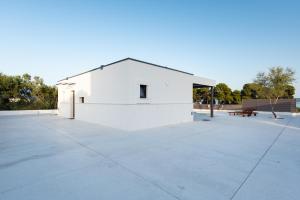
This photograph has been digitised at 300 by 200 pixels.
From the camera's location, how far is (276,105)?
70.8 ft

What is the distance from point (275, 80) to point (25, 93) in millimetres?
30395

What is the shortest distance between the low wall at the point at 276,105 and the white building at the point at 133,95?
49.3 feet

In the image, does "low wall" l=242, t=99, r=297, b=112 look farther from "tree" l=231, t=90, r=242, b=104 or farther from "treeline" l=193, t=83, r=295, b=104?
"tree" l=231, t=90, r=242, b=104

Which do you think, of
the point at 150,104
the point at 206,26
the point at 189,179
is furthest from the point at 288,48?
the point at 189,179

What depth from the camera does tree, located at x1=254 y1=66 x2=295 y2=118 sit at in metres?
14.7

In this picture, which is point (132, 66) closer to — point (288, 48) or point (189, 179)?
point (189, 179)

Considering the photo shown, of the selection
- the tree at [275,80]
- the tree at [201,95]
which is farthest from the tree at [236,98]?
the tree at [275,80]

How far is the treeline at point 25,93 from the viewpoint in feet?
62.7

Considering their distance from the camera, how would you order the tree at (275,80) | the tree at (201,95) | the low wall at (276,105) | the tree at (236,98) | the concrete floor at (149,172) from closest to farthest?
the concrete floor at (149,172), the tree at (275,80), the low wall at (276,105), the tree at (201,95), the tree at (236,98)

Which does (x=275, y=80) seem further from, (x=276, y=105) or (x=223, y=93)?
(x=223, y=93)

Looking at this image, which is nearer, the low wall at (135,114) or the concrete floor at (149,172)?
the concrete floor at (149,172)

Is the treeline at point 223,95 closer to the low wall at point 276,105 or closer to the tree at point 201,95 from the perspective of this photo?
the tree at point 201,95

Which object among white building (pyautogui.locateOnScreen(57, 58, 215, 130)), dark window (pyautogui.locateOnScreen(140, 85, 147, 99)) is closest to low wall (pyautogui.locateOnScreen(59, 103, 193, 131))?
white building (pyautogui.locateOnScreen(57, 58, 215, 130))

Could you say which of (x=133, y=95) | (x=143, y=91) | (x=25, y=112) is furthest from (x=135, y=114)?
(x=25, y=112)
